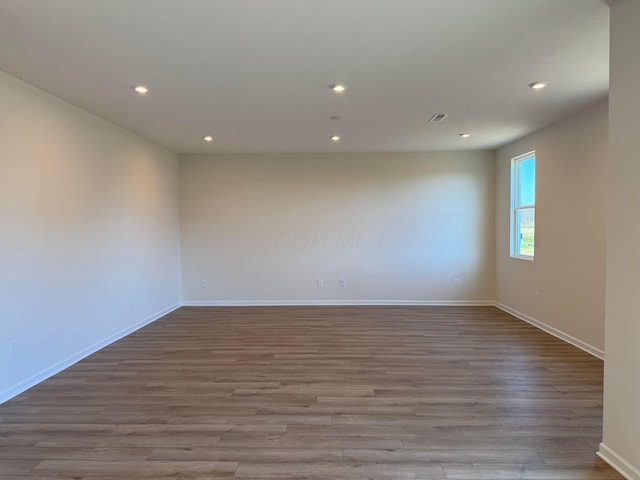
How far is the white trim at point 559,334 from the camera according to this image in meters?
3.65

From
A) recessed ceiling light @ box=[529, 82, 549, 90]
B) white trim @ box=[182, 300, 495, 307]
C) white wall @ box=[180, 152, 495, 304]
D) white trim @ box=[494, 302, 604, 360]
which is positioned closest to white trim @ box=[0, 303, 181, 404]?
white trim @ box=[182, 300, 495, 307]

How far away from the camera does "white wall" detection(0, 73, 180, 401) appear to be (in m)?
2.83

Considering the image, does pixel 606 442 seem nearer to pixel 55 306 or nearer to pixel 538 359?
pixel 538 359

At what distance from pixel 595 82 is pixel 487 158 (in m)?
2.86

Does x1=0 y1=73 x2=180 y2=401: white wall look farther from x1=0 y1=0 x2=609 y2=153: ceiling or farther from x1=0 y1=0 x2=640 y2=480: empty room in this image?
x1=0 y1=0 x2=609 y2=153: ceiling

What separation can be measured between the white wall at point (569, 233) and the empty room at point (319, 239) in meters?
0.03

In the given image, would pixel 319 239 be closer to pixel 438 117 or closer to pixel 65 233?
pixel 438 117

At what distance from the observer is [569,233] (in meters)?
4.08

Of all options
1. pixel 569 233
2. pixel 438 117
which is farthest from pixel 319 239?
pixel 569 233

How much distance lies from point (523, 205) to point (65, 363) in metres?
6.01

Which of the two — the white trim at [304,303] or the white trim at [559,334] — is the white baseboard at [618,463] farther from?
the white trim at [304,303]

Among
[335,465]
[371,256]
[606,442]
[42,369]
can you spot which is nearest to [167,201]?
[42,369]

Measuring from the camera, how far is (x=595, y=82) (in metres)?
3.02

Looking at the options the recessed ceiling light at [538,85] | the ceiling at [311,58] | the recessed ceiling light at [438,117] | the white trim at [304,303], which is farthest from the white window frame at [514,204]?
the recessed ceiling light at [538,85]
